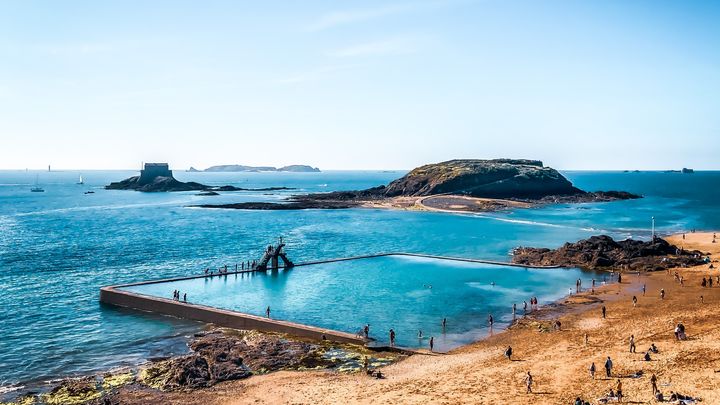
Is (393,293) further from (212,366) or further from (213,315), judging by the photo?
(212,366)

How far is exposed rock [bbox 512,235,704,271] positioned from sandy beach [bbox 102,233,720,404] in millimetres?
22986

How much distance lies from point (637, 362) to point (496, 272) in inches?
1255

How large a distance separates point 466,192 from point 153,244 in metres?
99.8

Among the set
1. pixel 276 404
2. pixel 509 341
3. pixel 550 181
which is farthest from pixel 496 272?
pixel 550 181

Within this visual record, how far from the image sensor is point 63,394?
2961 cm

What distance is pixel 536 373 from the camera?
29.8 meters

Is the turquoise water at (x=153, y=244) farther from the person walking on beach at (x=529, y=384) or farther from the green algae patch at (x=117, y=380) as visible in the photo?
the person walking on beach at (x=529, y=384)

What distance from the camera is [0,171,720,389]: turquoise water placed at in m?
38.5

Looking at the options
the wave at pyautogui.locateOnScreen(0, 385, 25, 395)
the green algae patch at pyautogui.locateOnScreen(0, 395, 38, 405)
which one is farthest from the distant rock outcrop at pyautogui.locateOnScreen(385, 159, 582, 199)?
the green algae patch at pyautogui.locateOnScreen(0, 395, 38, 405)

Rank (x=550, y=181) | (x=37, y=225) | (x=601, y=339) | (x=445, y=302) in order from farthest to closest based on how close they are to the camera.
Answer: (x=550, y=181) → (x=37, y=225) → (x=445, y=302) → (x=601, y=339)

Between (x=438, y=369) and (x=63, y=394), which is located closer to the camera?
(x=63, y=394)

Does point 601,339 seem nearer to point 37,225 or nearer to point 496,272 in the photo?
point 496,272

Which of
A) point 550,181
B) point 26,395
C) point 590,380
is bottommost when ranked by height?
point 26,395

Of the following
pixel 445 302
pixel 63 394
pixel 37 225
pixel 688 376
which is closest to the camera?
pixel 688 376
